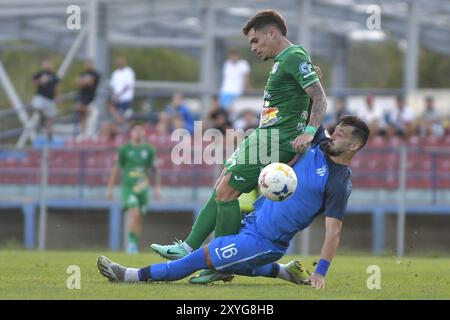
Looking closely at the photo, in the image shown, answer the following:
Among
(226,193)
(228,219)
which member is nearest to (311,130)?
(226,193)

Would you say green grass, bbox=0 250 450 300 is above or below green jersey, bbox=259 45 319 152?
below

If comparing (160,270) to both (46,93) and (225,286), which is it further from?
(46,93)

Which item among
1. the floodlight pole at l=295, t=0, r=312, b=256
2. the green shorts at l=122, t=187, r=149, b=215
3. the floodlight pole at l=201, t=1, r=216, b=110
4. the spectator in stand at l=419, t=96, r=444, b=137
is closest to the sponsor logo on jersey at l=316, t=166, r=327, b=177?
the green shorts at l=122, t=187, r=149, b=215

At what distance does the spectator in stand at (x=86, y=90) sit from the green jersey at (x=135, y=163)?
12.8 ft

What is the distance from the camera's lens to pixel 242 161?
9961 mm

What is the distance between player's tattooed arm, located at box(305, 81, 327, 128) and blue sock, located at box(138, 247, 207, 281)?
4.89 ft

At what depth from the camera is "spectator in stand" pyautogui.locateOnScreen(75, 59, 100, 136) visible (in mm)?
24000

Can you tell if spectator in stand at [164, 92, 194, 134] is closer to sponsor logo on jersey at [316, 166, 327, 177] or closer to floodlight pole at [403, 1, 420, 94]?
floodlight pole at [403, 1, 420, 94]

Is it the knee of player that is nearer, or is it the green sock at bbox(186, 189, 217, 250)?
the knee of player

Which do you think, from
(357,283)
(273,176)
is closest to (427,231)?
(357,283)

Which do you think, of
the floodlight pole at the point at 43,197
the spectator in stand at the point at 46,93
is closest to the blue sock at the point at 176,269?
the floodlight pole at the point at 43,197

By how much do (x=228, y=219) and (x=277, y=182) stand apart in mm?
734

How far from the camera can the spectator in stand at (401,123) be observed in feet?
75.6

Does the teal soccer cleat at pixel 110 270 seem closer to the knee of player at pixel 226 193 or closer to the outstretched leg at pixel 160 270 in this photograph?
the outstretched leg at pixel 160 270
